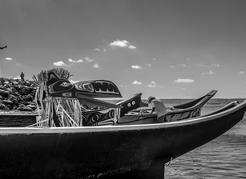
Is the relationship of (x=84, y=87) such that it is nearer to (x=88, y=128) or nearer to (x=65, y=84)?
(x=65, y=84)

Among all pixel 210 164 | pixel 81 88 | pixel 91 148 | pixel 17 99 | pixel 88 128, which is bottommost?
pixel 210 164

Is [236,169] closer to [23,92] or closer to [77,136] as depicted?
[77,136]

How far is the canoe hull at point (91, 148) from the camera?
4.47 metres

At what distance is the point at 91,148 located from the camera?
4938 millimetres

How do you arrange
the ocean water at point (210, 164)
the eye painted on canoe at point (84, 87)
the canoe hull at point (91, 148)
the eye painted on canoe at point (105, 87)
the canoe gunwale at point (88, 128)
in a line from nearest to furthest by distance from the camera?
the canoe gunwale at point (88, 128) → the canoe hull at point (91, 148) → the eye painted on canoe at point (84, 87) → the eye painted on canoe at point (105, 87) → the ocean water at point (210, 164)

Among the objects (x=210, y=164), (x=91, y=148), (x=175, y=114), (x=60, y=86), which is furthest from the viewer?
(x=210, y=164)

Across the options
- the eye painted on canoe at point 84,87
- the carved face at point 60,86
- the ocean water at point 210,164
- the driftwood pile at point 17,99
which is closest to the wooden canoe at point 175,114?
the ocean water at point 210,164

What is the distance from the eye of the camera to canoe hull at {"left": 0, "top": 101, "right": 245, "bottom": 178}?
14.7 feet

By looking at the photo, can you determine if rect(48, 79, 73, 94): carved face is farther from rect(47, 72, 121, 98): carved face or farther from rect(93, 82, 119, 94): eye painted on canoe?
rect(93, 82, 119, 94): eye painted on canoe

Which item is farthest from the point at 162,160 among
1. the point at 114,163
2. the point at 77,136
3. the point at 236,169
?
the point at 236,169

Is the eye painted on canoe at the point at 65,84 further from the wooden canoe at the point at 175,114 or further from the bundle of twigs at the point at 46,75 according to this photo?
the wooden canoe at the point at 175,114

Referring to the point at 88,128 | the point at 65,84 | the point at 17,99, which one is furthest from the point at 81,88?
the point at 17,99

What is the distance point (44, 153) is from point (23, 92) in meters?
27.0

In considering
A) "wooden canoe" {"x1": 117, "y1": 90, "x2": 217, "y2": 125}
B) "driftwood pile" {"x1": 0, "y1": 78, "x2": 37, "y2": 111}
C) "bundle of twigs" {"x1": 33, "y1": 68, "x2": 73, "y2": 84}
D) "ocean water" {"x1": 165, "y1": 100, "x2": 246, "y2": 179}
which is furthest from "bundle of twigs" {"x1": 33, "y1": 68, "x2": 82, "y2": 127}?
"driftwood pile" {"x1": 0, "y1": 78, "x2": 37, "y2": 111}
